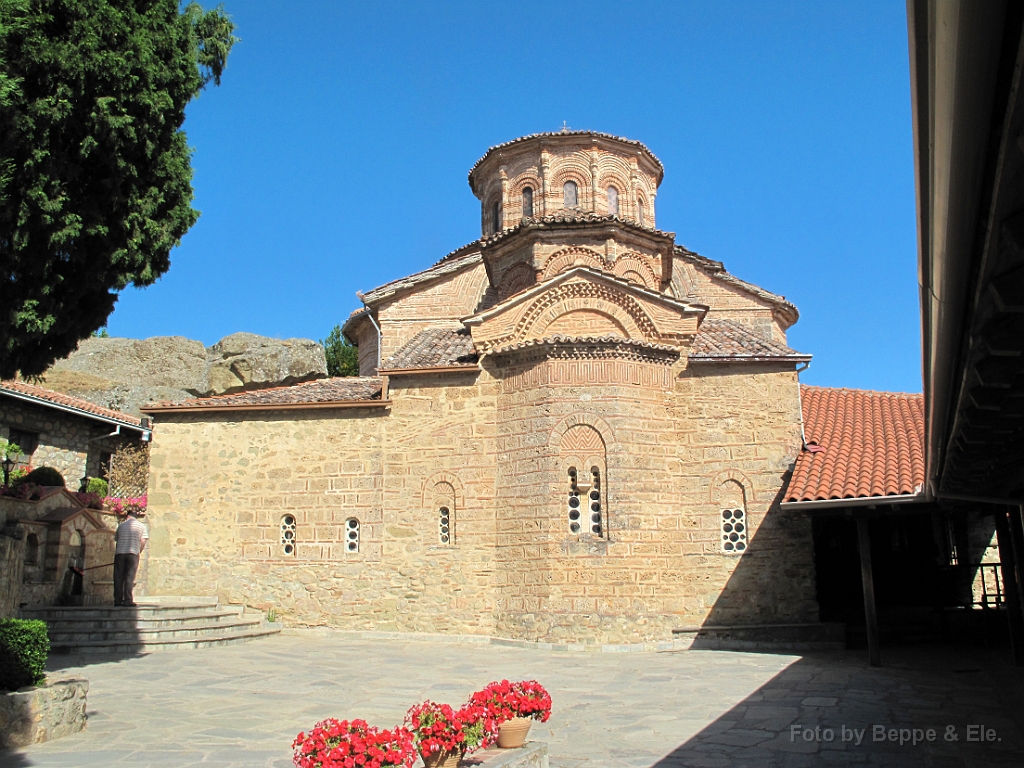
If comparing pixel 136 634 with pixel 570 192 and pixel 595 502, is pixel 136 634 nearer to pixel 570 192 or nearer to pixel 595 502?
pixel 595 502

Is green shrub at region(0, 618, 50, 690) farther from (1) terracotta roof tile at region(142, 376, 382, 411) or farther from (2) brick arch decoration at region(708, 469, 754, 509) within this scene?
(2) brick arch decoration at region(708, 469, 754, 509)

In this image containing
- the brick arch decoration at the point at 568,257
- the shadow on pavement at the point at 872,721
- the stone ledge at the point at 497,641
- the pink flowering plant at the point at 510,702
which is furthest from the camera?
the brick arch decoration at the point at 568,257

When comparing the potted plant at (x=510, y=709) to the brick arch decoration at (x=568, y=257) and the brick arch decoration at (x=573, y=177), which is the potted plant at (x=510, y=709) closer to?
the brick arch decoration at (x=568, y=257)

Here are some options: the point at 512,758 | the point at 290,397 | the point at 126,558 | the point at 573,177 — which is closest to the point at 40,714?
the point at 512,758

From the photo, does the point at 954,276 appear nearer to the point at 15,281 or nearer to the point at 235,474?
the point at 15,281

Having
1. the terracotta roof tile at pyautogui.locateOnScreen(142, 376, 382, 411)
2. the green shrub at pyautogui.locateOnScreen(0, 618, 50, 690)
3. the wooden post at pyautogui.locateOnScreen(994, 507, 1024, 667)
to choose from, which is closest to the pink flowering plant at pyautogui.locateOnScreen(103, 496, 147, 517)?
the terracotta roof tile at pyautogui.locateOnScreen(142, 376, 382, 411)

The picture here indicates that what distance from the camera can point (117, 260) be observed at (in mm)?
8117

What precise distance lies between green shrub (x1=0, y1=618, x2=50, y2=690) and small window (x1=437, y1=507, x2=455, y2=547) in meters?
7.05

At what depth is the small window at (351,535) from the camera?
44.3 feet

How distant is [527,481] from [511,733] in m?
7.39

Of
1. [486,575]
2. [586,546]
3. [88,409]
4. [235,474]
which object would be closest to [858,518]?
A: [586,546]

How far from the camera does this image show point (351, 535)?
13.6 m

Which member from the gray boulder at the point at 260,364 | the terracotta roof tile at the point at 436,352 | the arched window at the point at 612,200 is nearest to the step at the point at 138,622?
the terracotta roof tile at the point at 436,352

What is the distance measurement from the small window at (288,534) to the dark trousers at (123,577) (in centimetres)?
238
